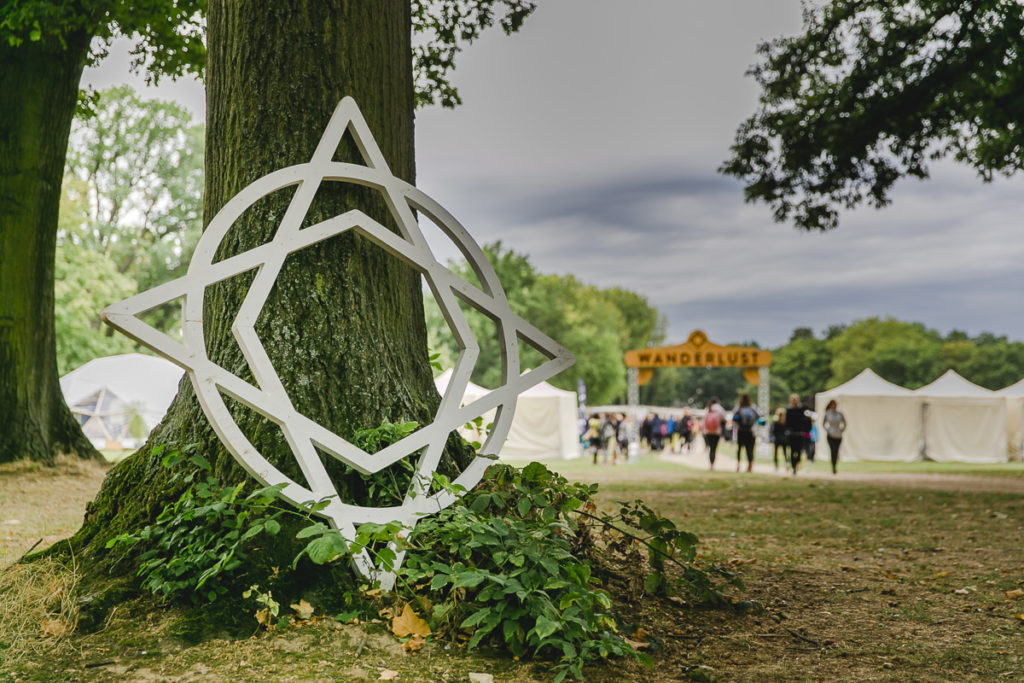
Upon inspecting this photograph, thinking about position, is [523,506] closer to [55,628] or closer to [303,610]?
[303,610]

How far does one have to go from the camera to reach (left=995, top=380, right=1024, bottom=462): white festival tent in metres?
28.5

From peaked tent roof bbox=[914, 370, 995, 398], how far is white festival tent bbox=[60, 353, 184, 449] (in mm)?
26112

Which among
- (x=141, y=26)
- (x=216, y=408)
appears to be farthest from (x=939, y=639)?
(x=141, y=26)

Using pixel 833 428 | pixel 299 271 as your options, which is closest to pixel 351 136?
pixel 299 271

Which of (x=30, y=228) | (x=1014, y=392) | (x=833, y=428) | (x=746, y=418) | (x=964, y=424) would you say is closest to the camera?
(x=30, y=228)

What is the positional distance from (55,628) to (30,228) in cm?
741

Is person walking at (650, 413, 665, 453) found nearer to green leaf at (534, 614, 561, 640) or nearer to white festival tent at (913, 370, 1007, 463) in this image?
white festival tent at (913, 370, 1007, 463)

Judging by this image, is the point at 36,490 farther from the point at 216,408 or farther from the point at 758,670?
the point at 758,670

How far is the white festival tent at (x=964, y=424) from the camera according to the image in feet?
91.2

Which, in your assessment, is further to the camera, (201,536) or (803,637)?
(803,637)

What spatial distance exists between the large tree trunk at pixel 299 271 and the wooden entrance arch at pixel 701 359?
2376 cm

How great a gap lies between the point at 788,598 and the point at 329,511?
3.25m

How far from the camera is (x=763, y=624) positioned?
4695mm

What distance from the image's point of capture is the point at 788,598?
5.39 meters
